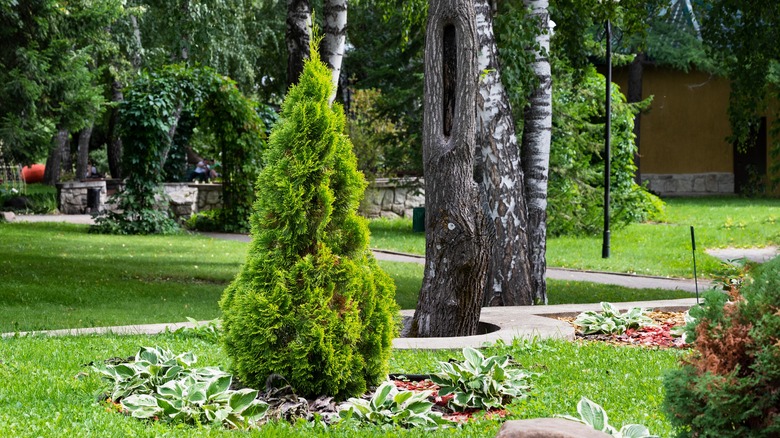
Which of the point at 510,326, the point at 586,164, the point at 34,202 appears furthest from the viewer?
the point at 34,202

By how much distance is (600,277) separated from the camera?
15055 mm

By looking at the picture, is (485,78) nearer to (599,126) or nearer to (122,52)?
(599,126)

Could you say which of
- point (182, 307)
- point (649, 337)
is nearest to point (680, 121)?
point (182, 307)

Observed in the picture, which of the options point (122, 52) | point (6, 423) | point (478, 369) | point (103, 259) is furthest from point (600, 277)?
point (122, 52)

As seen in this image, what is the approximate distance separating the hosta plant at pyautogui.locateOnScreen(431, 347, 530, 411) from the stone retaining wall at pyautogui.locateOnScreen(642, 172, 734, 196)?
29.1 m

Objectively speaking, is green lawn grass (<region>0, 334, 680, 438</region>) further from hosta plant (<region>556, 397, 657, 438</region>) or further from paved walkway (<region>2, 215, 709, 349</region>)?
hosta plant (<region>556, 397, 657, 438</region>)

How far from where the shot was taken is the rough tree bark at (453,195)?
25.6 feet

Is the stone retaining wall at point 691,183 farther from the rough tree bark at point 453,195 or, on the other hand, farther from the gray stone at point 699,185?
the rough tree bark at point 453,195

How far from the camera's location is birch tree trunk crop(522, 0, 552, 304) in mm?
10875

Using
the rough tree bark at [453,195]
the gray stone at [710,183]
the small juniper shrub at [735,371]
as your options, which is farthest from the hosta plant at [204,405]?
the gray stone at [710,183]

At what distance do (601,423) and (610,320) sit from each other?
4.12 meters

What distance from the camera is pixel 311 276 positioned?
517 centimetres

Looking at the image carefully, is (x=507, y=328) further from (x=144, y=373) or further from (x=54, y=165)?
(x=54, y=165)

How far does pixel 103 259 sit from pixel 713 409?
13189 mm
